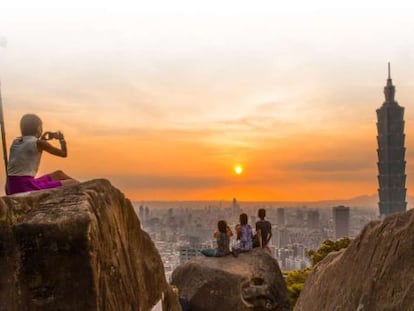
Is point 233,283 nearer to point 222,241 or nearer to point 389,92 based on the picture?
point 222,241


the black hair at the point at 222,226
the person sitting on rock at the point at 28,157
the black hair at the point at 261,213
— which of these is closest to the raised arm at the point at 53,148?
the person sitting on rock at the point at 28,157

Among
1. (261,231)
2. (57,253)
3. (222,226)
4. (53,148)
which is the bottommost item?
(261,231)

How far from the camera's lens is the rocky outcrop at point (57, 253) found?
6531 millimetres

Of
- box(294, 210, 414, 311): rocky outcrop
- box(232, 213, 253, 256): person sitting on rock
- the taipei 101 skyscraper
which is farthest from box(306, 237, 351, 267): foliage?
the taipei 101 skyscraper

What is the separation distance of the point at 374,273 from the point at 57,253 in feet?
14.1

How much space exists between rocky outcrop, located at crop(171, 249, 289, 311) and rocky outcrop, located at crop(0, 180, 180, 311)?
9.84 metres

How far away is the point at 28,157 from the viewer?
8039 mm

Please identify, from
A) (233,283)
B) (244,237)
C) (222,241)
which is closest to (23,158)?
(233,283)

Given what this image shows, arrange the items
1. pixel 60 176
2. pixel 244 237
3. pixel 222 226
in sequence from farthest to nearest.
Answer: pixel 244 237 < pixel 222 226 < pixel 60 176

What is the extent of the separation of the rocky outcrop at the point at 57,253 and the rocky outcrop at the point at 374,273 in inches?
134

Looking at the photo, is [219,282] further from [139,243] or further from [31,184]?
[31,184]

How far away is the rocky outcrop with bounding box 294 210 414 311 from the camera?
7.30 m

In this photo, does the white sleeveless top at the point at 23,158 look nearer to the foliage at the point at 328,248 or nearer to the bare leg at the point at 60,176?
the bare leg at the point at 60,176

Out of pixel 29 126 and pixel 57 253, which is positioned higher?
pixel 29 126
